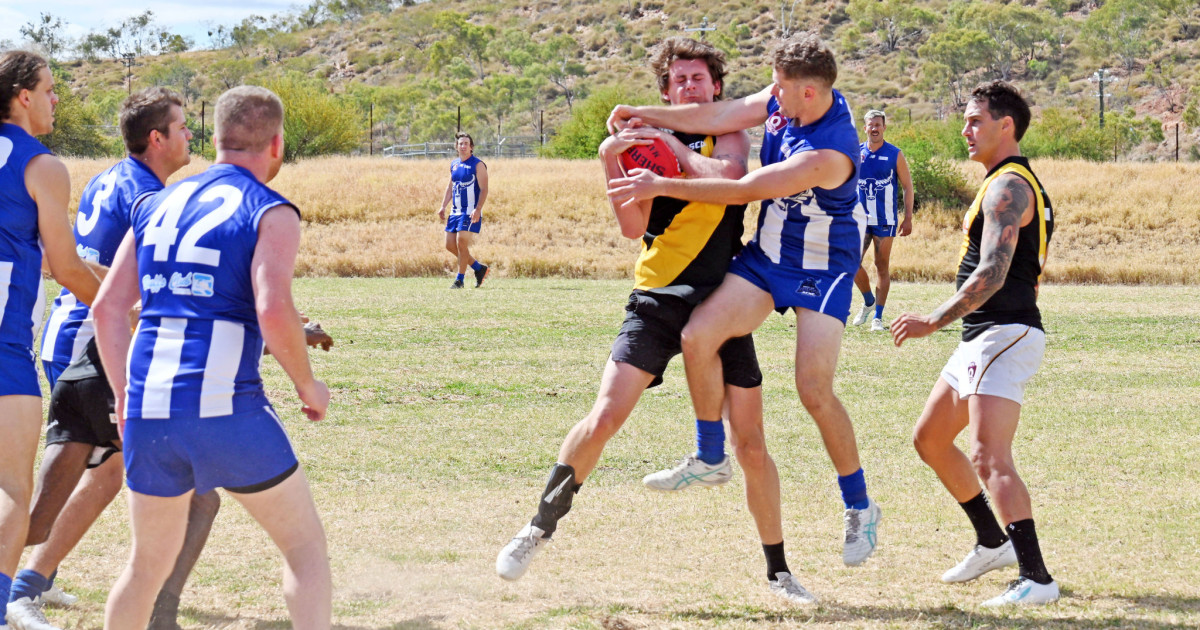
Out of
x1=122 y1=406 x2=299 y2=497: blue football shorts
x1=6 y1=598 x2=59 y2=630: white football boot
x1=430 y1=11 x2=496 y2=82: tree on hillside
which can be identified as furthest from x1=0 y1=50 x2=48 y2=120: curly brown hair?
x1=430 y1=11 x2=496 y2=82: tree on hillside

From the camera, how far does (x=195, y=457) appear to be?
3.02 metres

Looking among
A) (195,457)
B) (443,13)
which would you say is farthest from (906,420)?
(443,13)

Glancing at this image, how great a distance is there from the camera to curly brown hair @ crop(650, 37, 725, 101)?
4605mm

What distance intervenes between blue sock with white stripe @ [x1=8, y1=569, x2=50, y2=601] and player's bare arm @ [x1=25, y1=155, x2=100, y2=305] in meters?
1.03

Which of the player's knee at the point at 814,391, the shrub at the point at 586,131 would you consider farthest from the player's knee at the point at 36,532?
the shrub at the point at 586,131

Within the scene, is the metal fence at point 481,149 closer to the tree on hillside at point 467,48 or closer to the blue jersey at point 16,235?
the tree on hillside at point 467,48

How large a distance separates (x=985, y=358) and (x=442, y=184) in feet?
96.3

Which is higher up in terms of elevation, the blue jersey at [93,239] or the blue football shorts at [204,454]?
the blue jersey at [93,239]

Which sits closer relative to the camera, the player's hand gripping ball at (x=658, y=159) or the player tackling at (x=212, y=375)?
the player tackling at (x=212, y=375)

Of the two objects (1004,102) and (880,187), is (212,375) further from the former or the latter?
(880,187)

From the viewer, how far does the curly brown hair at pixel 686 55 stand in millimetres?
4605

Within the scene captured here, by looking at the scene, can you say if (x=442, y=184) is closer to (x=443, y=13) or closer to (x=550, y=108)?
(x=550, y=108)

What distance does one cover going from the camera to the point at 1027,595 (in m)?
4.31

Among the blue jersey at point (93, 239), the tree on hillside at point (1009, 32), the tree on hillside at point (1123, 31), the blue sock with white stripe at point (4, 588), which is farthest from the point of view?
the tree on hillside at point (1009, 32)
